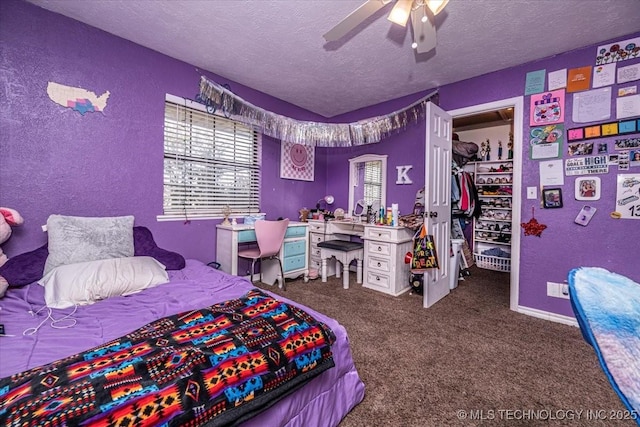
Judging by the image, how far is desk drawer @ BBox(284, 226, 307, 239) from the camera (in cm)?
351

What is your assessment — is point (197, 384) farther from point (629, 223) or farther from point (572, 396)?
point (629, 223)

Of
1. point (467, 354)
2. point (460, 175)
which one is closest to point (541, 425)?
point (467, 354)

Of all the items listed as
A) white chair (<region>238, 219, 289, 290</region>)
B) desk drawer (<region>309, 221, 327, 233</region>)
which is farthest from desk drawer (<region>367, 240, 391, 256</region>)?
white chair (<region>238, 219, 289, 290</region>)

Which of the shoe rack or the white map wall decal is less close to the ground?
the white map wall decal

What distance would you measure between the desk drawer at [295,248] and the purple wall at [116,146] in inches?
35.8

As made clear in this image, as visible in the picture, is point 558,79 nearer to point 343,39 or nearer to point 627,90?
point 627,90

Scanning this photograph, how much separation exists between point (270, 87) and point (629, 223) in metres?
3.92

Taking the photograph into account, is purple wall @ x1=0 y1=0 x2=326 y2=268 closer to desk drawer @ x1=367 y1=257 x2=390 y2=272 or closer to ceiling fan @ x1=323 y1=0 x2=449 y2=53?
ceiling fan @ x1=323 y1=0 x2=449 y2=53

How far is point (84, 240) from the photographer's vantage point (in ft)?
6.63

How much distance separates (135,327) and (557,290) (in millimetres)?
3489

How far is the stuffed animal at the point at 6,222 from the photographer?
185 cm

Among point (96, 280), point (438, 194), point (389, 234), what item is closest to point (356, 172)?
point (389, 234)

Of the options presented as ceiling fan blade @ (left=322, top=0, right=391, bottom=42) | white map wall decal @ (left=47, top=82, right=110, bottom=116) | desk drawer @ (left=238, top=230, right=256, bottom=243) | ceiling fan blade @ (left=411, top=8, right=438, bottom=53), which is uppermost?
ceiling fan blade @ (left=411, top=8, right=438, bottom=53)

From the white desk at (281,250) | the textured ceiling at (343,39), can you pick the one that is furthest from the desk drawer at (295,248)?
the textured ceiling at (343,39)
